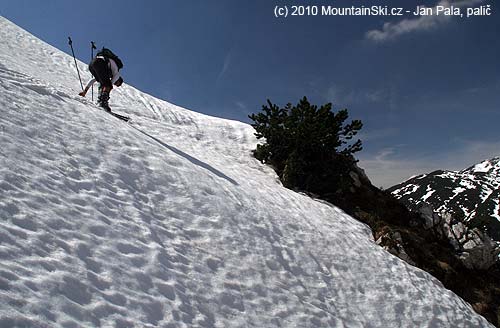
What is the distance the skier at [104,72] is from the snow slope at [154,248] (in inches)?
89.0

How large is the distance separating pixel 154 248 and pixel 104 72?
874 cm

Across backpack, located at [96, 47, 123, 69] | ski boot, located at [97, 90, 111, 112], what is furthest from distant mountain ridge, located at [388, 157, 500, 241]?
ski boot, located at [97, 90, 111, 112]

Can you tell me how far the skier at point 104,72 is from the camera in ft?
36.4

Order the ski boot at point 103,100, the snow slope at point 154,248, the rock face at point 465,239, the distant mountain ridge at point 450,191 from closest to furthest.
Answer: the snow slope at point 154,248, the ski boot at point 103,100, the rock face at point 465,239, the distant mountain ridge at point 450,191

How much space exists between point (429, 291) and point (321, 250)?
3.63 metres

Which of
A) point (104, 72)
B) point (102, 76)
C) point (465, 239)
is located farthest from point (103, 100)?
point (465, 239)

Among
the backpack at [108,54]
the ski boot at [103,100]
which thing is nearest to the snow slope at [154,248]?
the ski boot at [103,100]

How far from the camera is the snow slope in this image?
145 inches

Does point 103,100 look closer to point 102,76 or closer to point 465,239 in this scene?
point 102,76

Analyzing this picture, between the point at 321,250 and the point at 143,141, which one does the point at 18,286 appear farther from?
the point at 321,250

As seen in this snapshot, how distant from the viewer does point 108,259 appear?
425cm

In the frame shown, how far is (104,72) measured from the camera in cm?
1118

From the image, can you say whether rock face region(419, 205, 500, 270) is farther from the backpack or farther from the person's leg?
the backpack

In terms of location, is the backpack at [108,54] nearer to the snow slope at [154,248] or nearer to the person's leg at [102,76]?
the person's leg at [102,76]
